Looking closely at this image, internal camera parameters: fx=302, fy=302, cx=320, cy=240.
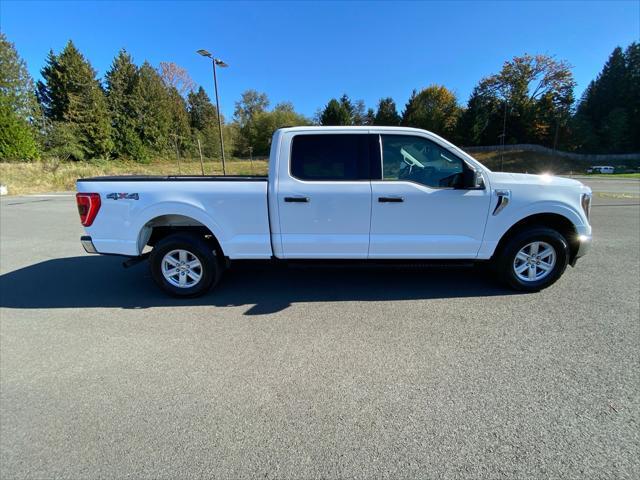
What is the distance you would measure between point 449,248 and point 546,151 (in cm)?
6983

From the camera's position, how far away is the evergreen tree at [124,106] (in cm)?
4116

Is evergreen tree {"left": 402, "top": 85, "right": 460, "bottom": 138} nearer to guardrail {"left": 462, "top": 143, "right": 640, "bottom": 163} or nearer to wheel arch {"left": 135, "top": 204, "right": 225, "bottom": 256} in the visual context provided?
guardrail {"left": 462, "top": 143, "right": 640, "bottom": 163}

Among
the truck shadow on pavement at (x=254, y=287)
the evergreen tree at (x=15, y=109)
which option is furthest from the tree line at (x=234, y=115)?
the truck shadow on pavement at (x=254, y=287)

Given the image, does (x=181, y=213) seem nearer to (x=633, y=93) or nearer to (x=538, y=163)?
(x=538, y=163)

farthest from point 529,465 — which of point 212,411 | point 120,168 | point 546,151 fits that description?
point 546,151

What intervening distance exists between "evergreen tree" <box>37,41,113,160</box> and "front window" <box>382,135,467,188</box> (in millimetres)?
45469

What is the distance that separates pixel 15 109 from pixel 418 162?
48970 millimetres

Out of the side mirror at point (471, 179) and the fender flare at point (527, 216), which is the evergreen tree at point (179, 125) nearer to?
the side mirror at point (471, 179)

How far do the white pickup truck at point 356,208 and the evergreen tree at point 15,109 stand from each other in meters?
36.6

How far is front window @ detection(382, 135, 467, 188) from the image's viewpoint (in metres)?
3.78

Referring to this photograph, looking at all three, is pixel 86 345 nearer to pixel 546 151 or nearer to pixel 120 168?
pixel 120 168

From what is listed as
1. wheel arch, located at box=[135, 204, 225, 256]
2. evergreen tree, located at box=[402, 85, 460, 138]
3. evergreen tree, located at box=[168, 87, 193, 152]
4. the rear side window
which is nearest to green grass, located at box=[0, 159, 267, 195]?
wheel arch, located at box=[135, 204, 225, 256]

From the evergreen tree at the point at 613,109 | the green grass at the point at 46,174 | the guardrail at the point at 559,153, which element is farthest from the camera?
the evergreen tree at the point at 613,109

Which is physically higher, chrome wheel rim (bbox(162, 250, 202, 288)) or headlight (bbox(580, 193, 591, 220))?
headlight (bbox(580, 193, 591, 220))
